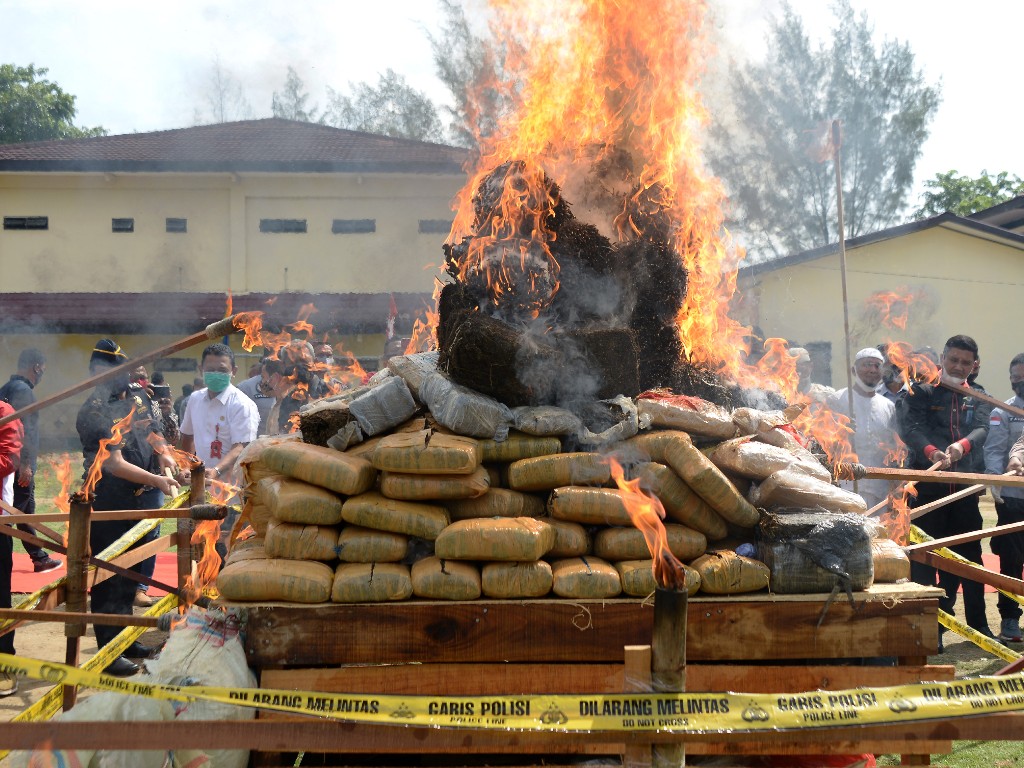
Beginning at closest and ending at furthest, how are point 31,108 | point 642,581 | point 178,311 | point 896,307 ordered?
point 642,581 → point 896,307 → point 178,311 → point 31,108

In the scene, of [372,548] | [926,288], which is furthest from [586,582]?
[926,288]

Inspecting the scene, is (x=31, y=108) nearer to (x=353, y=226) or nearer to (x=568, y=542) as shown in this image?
(x=353, y=226)

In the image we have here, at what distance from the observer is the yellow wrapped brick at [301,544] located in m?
3.67

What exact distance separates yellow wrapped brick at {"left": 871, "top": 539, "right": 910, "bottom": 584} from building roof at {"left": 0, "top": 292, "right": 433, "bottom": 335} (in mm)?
16935

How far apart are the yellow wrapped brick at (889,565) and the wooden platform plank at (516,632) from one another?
48 centimetres

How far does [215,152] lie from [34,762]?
24505 millimetres

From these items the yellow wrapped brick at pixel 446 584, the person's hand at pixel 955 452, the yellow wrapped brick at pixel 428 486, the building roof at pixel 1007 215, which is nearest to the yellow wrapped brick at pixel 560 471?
the yellow wrapped brick at pixel 428 486

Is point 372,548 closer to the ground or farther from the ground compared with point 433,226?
closer to the ground

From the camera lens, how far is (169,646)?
343 cm

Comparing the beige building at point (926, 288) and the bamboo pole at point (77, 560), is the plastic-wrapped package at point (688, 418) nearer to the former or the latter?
the bamboo pole at point (77, 560)

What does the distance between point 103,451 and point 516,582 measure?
3.79 metres

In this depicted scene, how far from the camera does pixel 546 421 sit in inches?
161

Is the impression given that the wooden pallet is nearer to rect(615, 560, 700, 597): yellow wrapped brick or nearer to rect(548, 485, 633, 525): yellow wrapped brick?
rect(615, 560, 700, 597): yellow wrapped brick

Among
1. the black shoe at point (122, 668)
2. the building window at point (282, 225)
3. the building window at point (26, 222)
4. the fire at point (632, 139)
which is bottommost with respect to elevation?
the black shoe at point (122, 668)
